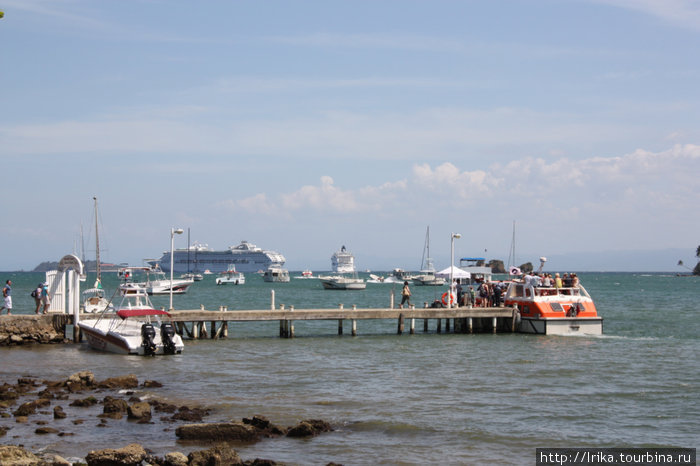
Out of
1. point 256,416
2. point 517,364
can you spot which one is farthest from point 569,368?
point 256,416

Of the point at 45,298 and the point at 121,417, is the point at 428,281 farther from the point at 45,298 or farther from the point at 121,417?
the point at 121,417

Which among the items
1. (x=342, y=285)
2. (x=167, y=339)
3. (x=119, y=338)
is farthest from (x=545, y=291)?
(x=342, y=285)

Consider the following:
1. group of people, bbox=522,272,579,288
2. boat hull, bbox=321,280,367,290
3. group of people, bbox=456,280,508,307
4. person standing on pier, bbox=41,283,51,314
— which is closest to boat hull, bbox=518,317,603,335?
group of people, bbox=522,272,579,288

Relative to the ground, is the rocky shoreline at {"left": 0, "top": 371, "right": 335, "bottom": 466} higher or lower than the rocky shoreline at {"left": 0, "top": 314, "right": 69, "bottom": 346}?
lower

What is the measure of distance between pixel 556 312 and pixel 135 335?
19.3 meters

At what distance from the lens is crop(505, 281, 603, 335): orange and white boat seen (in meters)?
35.9

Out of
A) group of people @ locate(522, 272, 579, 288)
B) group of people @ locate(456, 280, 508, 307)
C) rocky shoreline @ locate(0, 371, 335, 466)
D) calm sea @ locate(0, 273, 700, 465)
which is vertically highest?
group of people @ locate(522, 272, 579, 288)

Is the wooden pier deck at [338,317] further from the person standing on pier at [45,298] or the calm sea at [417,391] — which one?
the person standing on pier at [45,298]

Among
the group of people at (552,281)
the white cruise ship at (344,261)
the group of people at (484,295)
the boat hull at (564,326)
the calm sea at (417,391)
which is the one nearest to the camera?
A: the calm sea at (417,391)

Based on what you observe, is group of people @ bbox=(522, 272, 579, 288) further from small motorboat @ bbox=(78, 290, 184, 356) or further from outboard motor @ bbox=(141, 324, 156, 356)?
outboard motor @ bbox=(141, 324, 156, 356)

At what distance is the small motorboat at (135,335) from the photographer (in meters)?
27.8

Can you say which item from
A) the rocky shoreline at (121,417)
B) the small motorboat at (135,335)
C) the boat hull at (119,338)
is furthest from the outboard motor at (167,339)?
the rocky shoreline at (121,417)

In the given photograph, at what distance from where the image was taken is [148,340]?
2758 cm

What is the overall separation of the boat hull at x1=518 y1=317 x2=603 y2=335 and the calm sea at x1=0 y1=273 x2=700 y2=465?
684 mm
